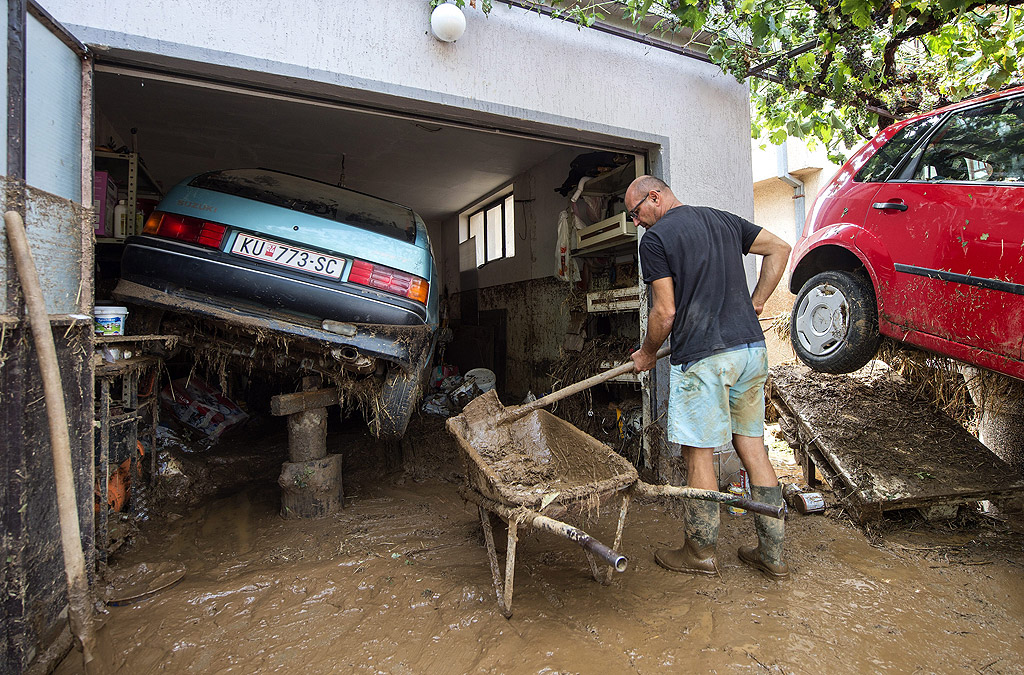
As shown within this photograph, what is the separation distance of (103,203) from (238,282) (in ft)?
3.33

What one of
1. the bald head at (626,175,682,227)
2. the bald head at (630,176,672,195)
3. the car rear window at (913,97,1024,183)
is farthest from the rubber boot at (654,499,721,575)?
the car rear window at (913,97,1024,183)

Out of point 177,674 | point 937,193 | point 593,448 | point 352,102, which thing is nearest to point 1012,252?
point 937,193

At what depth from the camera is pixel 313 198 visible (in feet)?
11.0

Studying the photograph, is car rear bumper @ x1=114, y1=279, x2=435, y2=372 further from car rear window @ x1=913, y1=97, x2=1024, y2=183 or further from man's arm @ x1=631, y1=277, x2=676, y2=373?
car rear window @ x1=913, y1=97, x2=1024, y2=183

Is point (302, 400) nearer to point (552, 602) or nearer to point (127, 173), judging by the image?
point (552, 602)

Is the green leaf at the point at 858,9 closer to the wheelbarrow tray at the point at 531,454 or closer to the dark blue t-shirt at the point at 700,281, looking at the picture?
the dark blue t-shirt at the point at 700,281

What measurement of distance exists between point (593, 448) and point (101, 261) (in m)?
3.91

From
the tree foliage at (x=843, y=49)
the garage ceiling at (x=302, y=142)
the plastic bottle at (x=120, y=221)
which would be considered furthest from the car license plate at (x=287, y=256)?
the tree foliage at (x=843, y=49)

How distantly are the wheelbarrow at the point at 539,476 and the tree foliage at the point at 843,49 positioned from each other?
98.7 inches

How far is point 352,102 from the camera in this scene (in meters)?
3.06

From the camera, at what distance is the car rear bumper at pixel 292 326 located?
278cm

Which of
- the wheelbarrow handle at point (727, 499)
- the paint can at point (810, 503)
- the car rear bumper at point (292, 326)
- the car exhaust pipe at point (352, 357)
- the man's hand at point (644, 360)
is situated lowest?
the paint can at point (810, 503)

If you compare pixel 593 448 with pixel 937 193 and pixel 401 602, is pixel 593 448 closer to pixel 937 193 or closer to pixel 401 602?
pixel 401 602

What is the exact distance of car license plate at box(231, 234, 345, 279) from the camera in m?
2.93
